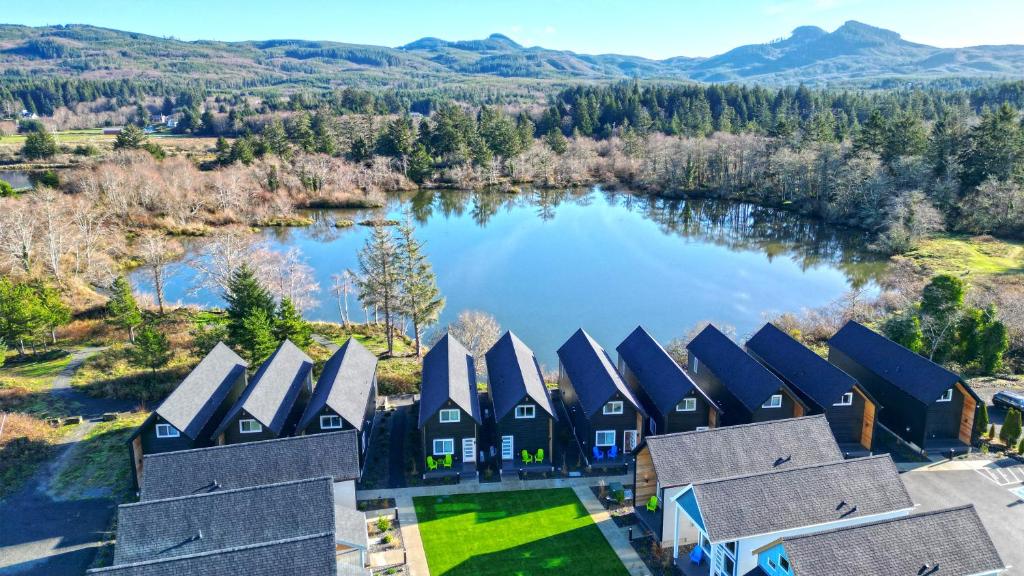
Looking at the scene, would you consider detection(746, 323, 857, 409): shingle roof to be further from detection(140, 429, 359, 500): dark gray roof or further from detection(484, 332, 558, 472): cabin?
detection(140, 429, 359, 500): dark gray roof

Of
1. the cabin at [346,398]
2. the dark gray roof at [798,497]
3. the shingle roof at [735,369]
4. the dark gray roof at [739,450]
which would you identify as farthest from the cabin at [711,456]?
the cabin at [346,398]

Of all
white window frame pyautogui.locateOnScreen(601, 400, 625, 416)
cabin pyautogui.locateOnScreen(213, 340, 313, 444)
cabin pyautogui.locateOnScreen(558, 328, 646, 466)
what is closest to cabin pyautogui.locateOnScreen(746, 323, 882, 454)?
cabin pyautogui.locateOnScreen(558, 328, 646, 466)

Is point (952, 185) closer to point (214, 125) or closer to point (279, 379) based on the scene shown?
point (279, 379)

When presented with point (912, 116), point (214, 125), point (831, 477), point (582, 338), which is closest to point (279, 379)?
point (582, 338)

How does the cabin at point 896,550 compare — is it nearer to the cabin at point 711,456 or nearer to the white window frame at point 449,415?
the cabin at point 711,456

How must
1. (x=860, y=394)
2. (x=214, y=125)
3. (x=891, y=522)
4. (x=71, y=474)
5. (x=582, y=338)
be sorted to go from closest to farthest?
(x=891, y=522)
(x=71, y=474)
(x=860, y=394)
(x=582, y=338)
(x=214, y=125)

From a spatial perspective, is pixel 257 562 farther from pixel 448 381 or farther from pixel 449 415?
pixel 448 381
